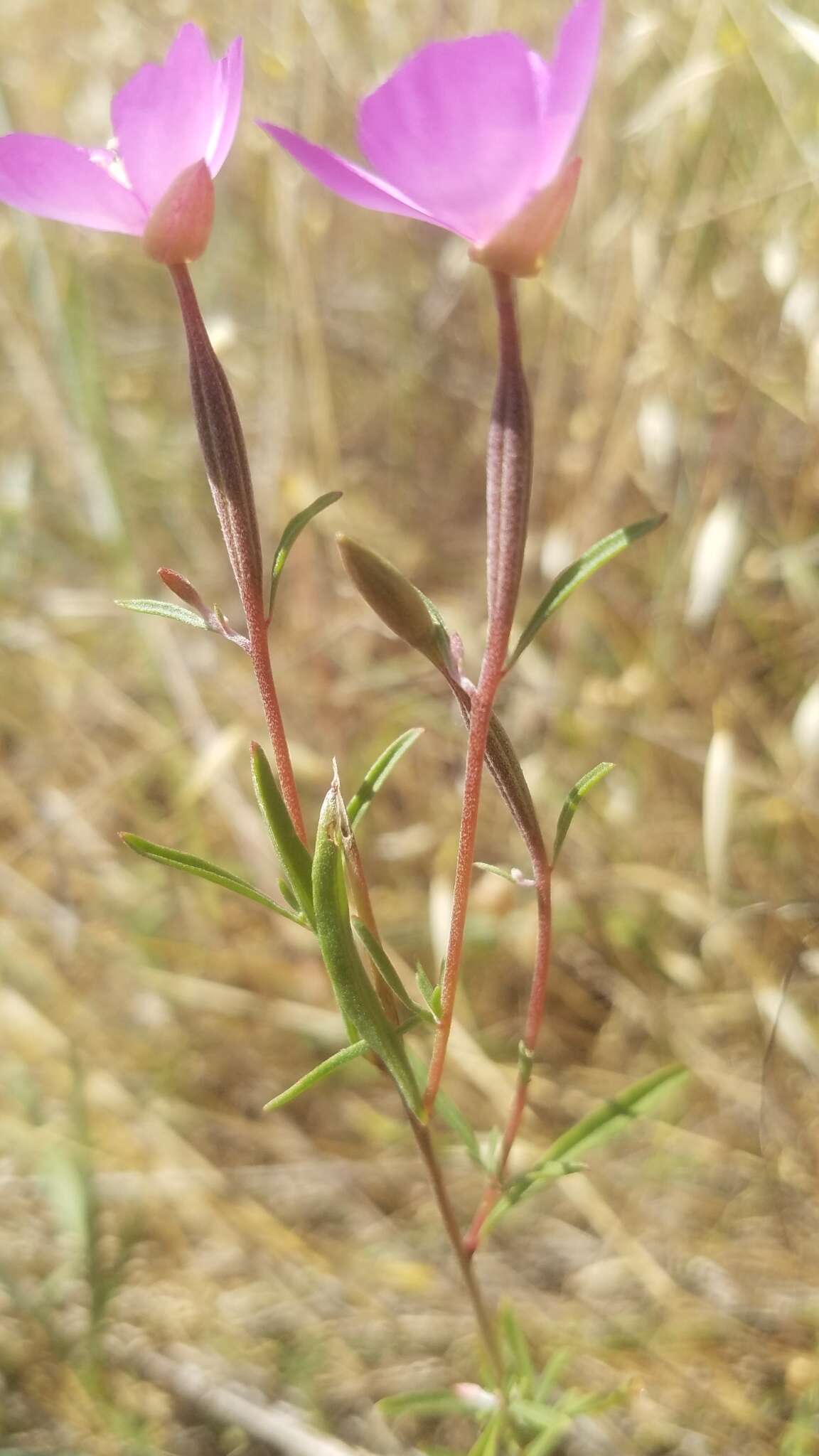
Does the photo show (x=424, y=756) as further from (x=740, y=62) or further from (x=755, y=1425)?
(x=740, y=62)

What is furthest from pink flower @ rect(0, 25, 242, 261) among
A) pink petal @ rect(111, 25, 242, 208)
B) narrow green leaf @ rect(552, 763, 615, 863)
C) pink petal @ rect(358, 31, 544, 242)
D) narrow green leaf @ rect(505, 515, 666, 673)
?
narrow green leaf @ rect(552, 763, 615, 863)

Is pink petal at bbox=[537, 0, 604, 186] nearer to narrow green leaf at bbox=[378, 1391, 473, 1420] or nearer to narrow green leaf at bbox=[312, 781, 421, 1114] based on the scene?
narrow green leaf at bbox=[312, 781, 421, 1114]

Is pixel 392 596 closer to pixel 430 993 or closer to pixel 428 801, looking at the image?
pixel 430 993

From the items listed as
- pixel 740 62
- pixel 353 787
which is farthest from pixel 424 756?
pixel 740 62

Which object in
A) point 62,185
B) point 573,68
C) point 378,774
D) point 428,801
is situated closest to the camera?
point 573,68

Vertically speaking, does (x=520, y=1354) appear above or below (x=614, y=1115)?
below

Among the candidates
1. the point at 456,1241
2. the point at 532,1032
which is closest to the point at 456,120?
the point at 532,1032
